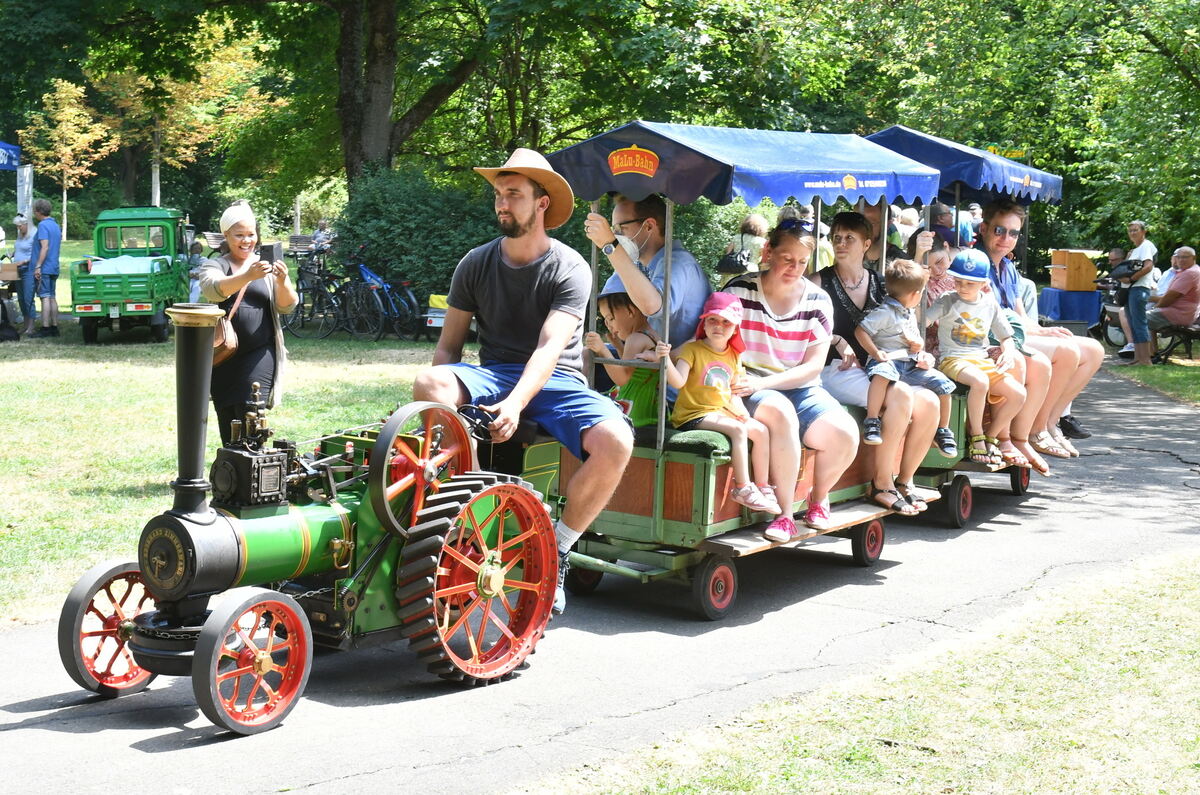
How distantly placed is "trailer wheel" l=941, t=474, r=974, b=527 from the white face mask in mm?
3166

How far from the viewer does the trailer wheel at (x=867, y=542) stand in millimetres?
7809

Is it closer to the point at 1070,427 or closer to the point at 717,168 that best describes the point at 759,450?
the point at 717,168

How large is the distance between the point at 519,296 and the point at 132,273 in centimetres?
1452

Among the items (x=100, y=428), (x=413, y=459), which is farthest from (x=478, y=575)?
(x=100, y=428)

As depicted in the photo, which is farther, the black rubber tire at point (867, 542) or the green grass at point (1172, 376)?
the green grass at point (1172, 376)

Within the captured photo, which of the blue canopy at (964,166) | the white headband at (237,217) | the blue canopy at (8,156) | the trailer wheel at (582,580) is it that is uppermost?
the blue canopy at (8,156)

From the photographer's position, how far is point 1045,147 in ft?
94.1

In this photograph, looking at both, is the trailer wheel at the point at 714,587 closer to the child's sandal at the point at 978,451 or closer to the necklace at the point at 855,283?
the necklace at the point at 855,283

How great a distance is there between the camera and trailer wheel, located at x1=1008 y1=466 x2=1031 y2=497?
10.1m

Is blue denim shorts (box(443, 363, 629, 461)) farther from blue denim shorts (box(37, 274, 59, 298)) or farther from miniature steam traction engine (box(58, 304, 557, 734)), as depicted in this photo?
blue denim shorts (box(37, 274, 59, 298))

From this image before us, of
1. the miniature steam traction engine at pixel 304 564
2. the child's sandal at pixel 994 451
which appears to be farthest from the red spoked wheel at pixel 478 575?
the child's sandal at pixel 994 451

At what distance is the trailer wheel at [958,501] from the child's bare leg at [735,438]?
2.88 metres

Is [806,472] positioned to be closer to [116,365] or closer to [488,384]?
[488,384]

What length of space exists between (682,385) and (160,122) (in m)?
40.4
